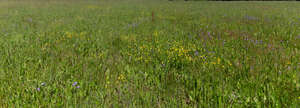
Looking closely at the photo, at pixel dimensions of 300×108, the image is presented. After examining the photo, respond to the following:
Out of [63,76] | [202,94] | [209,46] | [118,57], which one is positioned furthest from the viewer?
[209,46]

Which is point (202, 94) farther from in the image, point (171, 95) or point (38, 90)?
point (38, 90)

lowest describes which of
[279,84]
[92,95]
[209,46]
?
[92,95]

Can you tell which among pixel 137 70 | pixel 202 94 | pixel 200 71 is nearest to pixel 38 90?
pixel 137 70

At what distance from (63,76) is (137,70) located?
1444 millimetres

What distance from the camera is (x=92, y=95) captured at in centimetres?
239

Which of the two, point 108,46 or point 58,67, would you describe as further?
point 108,46

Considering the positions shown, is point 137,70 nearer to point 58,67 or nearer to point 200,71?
point 200,71

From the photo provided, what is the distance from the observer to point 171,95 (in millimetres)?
2393

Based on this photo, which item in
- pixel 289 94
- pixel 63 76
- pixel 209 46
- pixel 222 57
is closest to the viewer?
pixel 289 94

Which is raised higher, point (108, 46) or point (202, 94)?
point (108, 46)

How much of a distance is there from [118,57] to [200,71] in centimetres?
211

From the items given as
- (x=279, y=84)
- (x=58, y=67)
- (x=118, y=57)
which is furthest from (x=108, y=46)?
(x=279, y=84)

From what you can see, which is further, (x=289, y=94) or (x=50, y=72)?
(x=50, y=72)

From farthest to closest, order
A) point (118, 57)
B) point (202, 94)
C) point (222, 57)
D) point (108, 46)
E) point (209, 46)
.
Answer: point (108, 46)
point (209, 46)
point (118, 57)
point (222, 57)
point (202, 94)
